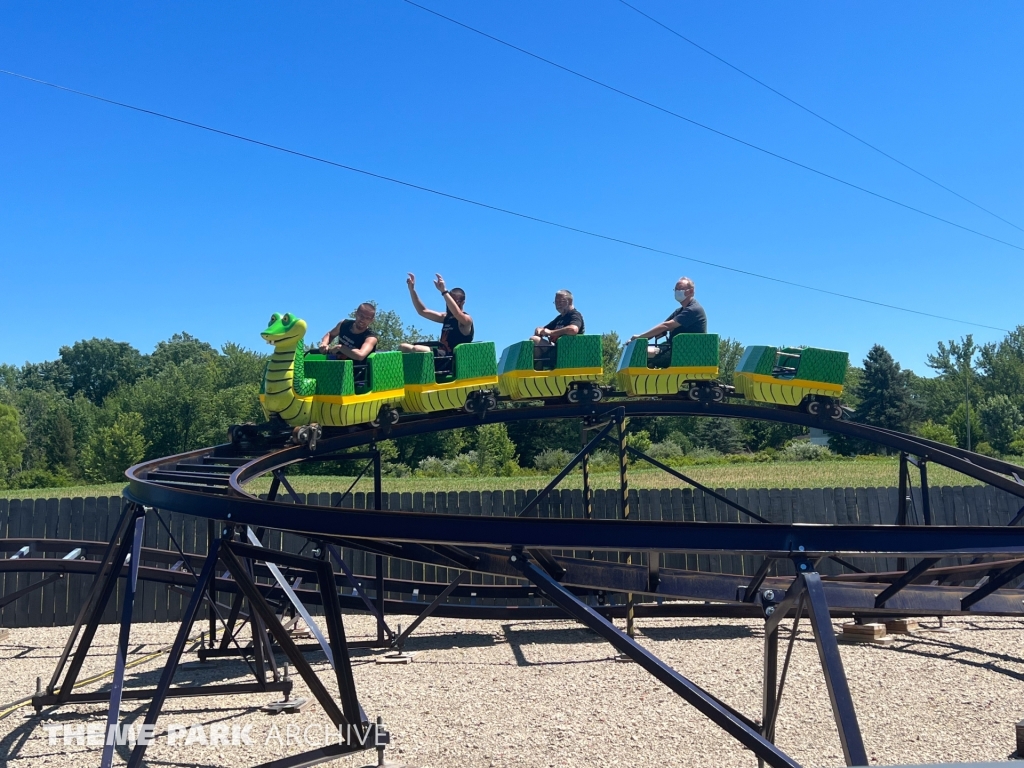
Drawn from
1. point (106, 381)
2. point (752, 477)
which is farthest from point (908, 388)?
point (106, 381)

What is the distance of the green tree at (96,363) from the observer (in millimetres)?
71188

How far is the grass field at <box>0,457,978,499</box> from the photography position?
2317 cm

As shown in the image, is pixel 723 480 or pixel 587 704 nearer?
pixel 587 704

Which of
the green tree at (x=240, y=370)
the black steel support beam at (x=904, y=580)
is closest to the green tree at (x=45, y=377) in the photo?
the green tree at (x=240, y=370)

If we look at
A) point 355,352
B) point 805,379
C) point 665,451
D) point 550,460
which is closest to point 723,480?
point 665,451

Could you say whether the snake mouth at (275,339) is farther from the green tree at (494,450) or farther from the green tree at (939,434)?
the green tree at (939,434)

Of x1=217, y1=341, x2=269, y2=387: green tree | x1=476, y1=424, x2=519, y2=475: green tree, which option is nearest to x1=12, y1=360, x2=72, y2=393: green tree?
x1=217, y1=341, x2=269, y2=387: green tree

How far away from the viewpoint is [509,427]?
126 ft

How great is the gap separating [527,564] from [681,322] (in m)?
6.19

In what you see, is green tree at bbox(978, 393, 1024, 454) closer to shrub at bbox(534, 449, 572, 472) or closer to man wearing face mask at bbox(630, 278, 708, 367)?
shrub at bbox(534, 449, 572, 472)

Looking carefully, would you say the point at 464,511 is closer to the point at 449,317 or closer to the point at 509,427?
the point at 449,317

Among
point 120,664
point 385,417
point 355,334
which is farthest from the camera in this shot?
point 355,334

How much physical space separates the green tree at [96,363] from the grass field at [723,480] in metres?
47.8

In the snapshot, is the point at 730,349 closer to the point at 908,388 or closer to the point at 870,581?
the point at 908,388
